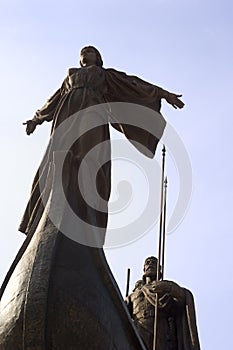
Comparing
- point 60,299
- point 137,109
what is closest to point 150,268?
point 137,109

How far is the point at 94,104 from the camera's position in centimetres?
927

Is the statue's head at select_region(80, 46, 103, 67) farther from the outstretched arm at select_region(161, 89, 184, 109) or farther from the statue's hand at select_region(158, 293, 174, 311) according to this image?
the statue's hand at select_region(158, 293, 174, 311)

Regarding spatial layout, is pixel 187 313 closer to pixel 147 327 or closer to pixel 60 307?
pixel 147 327

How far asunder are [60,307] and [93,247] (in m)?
0.85

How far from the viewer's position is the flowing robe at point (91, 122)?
8898 mm

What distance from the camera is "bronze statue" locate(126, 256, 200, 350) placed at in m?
11.2

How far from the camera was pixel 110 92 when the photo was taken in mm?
9594

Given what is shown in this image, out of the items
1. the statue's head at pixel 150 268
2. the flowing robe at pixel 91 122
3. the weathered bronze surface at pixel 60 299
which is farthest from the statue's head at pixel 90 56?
the statue's head at pixel 150 268

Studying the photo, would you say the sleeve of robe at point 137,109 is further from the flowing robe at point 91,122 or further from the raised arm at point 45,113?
the raised arm at point 45,113

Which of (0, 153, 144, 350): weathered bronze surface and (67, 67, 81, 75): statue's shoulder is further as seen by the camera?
(67, 67, 81, 75): statue's shoulder

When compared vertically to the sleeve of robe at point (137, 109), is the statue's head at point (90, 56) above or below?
above

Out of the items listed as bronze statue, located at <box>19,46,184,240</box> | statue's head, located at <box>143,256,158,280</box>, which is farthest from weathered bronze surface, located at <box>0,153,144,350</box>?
statue's head, located at <box>143,256,158,280</box>

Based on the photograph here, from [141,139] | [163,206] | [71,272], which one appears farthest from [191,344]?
[71,272]

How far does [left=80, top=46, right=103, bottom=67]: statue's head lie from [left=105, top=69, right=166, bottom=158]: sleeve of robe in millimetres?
189
